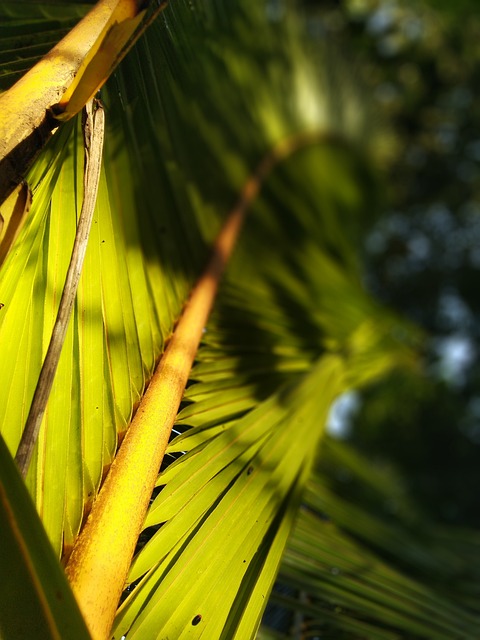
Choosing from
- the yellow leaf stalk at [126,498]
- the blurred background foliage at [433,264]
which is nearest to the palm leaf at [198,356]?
the yellow leaf stalk at [126,498]

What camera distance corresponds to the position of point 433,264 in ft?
16.0

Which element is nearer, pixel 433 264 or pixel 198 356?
pixel 198 356

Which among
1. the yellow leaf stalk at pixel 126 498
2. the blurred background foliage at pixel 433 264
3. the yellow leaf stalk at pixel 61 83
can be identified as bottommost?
the yellow leaf stalk at pixel 126 498

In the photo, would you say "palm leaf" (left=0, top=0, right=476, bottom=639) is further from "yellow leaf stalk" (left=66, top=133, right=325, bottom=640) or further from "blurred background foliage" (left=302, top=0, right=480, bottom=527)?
"blurred background foliage" (left=302, top=0, right=480, bottom=527)

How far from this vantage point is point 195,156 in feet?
3.39

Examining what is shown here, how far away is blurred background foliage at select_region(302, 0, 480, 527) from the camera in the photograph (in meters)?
3.76

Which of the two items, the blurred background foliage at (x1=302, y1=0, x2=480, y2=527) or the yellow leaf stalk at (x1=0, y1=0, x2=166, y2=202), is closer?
the yellow leaf stalk at (x1=0, y1=0, x2=166, y2=202)

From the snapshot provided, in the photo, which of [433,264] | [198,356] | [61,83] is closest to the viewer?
[61,83]

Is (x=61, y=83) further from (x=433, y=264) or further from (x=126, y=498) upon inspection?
(x=433, y=264)

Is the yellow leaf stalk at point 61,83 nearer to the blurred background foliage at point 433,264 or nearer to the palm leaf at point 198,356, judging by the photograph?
the palm leaf at point 198,356

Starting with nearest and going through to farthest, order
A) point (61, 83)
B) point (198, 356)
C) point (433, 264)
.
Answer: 1. point (61, 83)
2. point (198, 356)
3. point (433, 264)

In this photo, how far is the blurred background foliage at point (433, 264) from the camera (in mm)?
3762

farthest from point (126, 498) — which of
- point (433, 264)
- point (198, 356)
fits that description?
point (433, 264)

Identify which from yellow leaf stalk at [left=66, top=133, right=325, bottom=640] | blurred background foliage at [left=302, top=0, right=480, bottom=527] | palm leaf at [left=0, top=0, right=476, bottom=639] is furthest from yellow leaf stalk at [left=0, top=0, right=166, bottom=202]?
blurred background foliage at [left=302, top=0, right=480, bottom=527]
